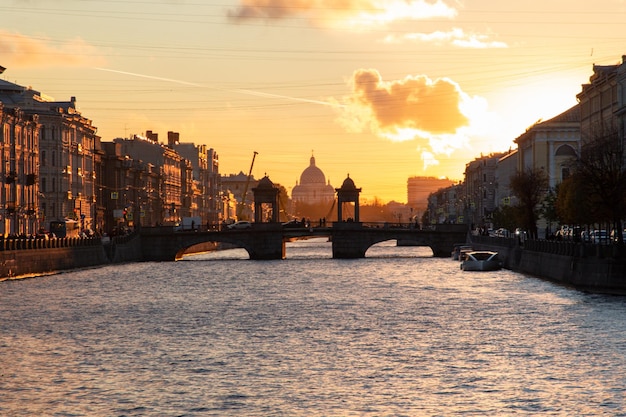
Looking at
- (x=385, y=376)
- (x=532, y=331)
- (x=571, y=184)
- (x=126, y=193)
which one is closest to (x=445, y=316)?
(x=532, y=331)

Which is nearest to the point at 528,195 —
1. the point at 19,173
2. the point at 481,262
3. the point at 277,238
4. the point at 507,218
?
the point at 481,262

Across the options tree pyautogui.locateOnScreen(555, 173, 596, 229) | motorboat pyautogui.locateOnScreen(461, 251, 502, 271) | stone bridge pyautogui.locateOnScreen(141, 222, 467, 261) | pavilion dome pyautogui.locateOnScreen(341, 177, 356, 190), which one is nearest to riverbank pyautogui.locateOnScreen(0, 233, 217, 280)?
stone bridge pyautogui.locateOnScreen(141, 222, 467, 261)

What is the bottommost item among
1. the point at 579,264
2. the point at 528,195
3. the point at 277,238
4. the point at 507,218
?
the point at 579,264

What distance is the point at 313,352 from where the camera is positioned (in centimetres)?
4547

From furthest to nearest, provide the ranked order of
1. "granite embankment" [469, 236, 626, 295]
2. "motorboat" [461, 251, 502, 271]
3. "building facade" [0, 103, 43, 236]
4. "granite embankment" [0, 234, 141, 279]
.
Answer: "building facade" [0, 103, 43, 236] → "motorboat" [461, 251, 502, 271] → "granite embankment" [0, 234, 141, 279] → "granite embankment" [469, 236, 626, 295]

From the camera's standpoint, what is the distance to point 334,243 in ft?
512

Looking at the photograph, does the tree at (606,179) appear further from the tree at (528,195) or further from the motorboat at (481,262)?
the tree at (528,195)

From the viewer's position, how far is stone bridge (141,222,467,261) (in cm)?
14938

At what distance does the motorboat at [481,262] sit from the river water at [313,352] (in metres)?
27.9

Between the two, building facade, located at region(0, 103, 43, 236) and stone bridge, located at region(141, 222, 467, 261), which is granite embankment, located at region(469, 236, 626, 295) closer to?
building facade, located at region(0, 103, 43, 236)

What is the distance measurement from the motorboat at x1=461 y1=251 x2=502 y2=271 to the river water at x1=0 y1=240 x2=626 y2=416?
27945mm

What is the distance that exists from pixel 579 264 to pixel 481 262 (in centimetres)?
3722

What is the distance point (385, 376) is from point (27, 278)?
189 ft

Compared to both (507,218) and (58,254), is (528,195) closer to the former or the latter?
(507,218)
